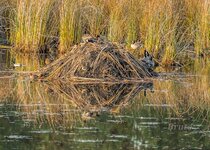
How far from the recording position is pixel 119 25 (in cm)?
1730

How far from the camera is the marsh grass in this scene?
1675 cm

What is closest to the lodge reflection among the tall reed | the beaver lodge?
the beaver lodge

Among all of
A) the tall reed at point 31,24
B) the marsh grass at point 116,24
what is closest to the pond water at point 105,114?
the marsh grass at point 116,24

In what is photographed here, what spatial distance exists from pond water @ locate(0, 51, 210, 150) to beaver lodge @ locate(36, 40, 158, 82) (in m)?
0.30

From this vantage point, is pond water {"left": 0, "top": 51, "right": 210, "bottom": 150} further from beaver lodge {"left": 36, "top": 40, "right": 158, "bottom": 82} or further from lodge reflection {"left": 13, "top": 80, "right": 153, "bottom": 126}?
beaver lodge {"left": 36, "top": 40, "right": 158, "bottom": 82}

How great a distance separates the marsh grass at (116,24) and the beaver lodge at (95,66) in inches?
115

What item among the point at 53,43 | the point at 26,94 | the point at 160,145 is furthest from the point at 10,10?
the point at 160,145

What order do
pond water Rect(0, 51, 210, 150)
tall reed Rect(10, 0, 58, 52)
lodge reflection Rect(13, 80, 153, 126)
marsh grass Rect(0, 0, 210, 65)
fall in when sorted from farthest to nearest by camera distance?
tall reed Rect(10, 0, 58, 52) → marsh grass Rect(0, 0, 210, 65) → lodge reflection Rect(13, 80, 153, 126) → pond water Rect(0, 51, 210, 150)

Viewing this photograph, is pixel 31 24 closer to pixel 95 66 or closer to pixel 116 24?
pixel 116 24

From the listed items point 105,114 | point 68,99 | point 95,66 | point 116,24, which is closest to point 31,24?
point 116,24

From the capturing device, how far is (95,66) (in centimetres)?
1322

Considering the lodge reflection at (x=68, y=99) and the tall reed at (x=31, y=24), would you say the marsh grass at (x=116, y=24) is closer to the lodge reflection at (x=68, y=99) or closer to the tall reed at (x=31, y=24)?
the tall reed at (x=31, y=24)

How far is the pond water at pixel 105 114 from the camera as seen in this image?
8.65 meters

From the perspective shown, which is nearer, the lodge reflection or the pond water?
the pond water
